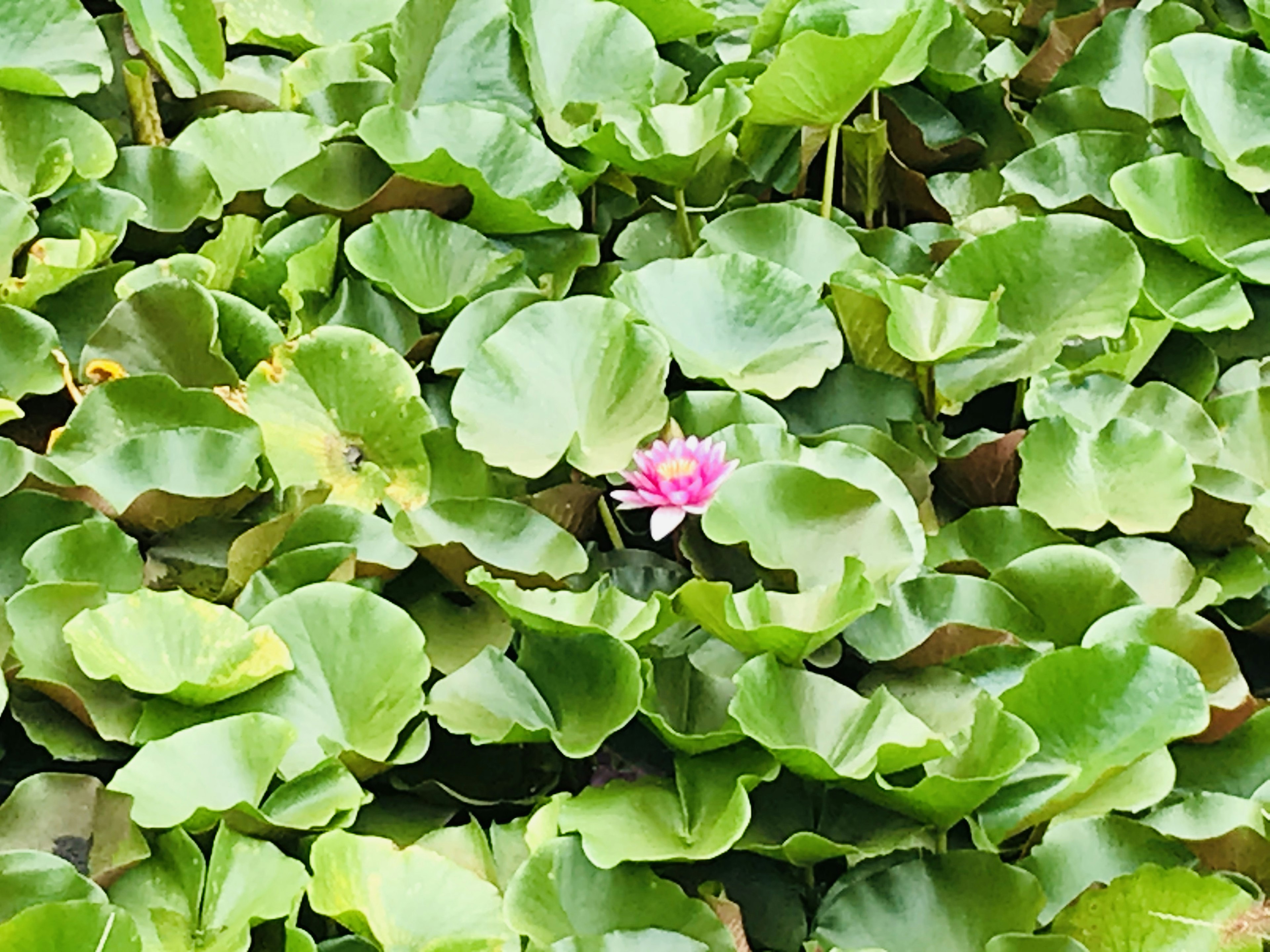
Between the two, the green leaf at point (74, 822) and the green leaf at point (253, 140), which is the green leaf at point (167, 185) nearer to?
the green leaf at point (253, 140)

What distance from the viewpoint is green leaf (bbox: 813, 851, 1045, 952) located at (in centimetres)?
61

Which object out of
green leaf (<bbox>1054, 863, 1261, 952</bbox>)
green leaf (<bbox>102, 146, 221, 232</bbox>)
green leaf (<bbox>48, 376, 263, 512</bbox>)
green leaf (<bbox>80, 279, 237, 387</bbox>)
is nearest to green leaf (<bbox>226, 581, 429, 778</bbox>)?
green leaf (<bbox>48, 376, 263, 512</bbox>)

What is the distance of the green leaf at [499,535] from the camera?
2.41 ft

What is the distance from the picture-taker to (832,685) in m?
0.66

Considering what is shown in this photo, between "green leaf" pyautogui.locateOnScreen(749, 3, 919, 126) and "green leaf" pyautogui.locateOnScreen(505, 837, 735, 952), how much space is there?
57 cm

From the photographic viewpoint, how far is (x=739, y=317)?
0.90 metres

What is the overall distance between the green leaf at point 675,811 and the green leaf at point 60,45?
72cm

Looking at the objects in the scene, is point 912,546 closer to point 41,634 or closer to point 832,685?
point 832,685

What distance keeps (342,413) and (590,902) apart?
0.35 m

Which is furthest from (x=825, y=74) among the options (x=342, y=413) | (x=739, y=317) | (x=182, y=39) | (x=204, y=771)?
(x=204, y=771)

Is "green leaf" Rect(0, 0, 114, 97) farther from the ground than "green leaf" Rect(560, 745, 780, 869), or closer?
farther from the ground

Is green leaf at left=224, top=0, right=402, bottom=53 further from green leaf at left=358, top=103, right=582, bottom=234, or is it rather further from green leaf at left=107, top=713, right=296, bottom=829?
green leaf at left=107, top=713, right=296, bottom=829

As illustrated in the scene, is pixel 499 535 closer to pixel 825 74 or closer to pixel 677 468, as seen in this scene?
pixel 677 468

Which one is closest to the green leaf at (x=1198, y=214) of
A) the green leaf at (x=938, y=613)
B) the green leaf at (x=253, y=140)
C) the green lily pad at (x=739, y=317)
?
the green lily pad at (x=739, y=317)
